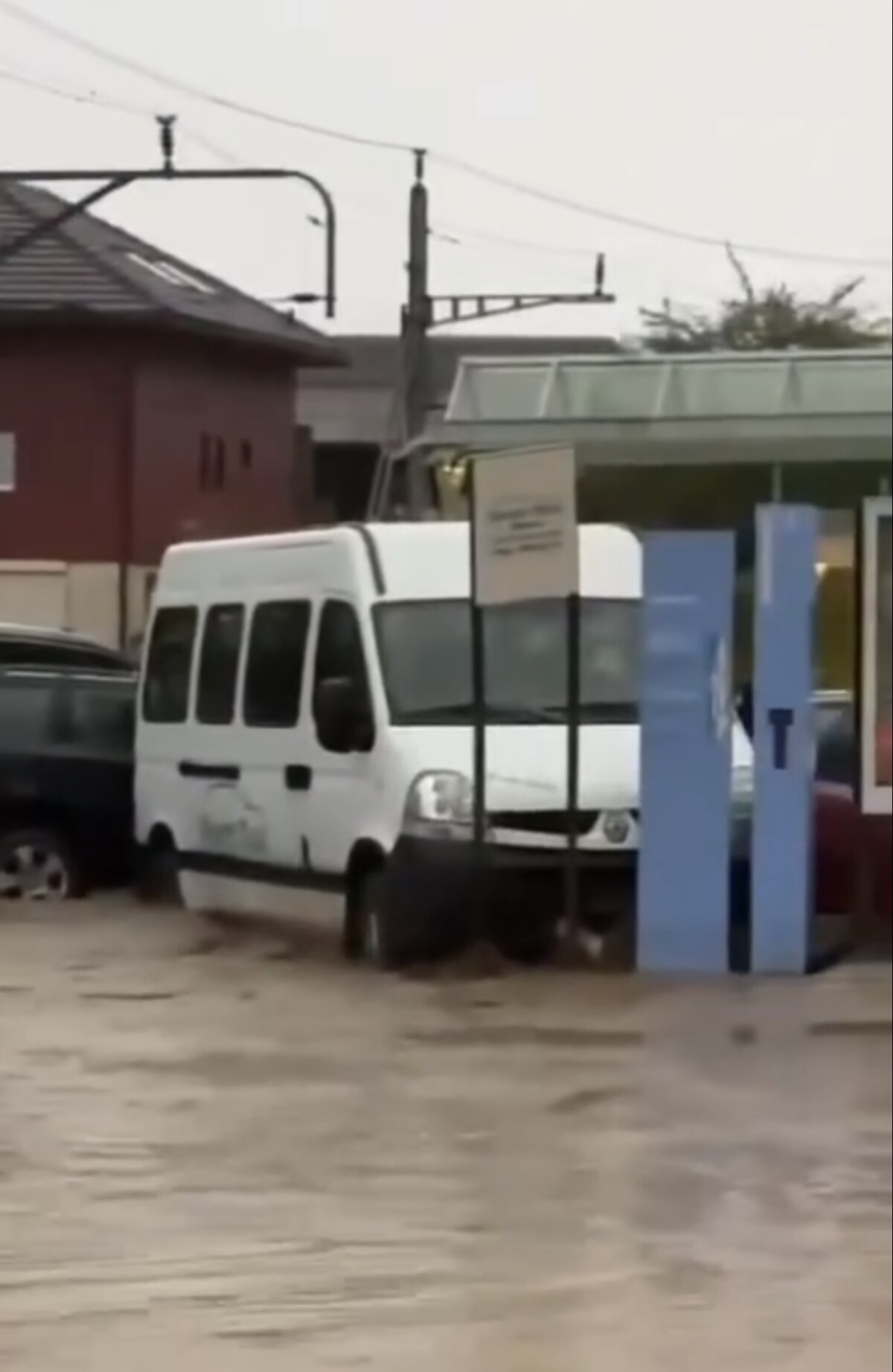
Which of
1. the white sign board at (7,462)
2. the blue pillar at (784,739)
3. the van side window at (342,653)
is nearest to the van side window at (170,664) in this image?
the van side window at (342,653)

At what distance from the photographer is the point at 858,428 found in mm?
2367

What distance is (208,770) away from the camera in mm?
3914

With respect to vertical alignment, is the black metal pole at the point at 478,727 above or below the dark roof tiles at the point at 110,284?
below

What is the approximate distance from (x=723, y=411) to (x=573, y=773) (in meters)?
1.16

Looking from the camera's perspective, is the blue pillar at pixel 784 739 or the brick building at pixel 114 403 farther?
the brick building at pixel 114 403

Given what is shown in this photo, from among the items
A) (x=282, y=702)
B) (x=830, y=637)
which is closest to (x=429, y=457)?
(x=830, y=637)

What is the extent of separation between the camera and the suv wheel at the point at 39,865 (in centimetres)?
439

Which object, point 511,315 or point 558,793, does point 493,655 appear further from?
point 511,315

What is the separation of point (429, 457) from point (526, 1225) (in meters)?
1.17

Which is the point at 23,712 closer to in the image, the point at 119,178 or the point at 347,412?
the point at 119,178

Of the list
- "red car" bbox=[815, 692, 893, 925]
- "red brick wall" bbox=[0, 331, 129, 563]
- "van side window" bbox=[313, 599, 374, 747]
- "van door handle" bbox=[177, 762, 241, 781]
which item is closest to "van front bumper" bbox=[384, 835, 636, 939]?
"van door handle" bbox=[177, 762, 241, 781]

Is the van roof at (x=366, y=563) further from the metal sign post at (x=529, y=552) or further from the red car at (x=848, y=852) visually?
the red car at (x=848, y=852)

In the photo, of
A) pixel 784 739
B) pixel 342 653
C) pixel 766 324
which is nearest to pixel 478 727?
pixel 342 653

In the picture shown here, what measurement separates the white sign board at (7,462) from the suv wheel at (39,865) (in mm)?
808
